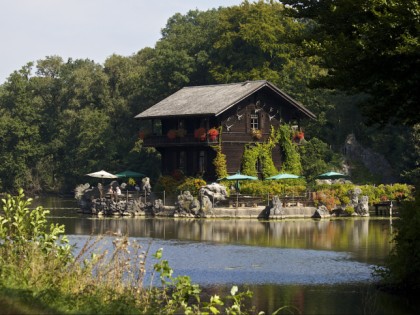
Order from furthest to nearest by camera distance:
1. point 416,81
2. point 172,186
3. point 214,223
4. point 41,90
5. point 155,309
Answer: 1. point 41,90
2. point 172,186
3. point 214,223
4. point 416,81
5. point 155,309

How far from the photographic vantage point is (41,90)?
4454 inches

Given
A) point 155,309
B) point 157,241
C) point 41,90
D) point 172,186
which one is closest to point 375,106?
point 155,309

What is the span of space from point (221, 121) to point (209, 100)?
2.23 metres

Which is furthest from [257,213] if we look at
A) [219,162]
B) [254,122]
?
[254,122]

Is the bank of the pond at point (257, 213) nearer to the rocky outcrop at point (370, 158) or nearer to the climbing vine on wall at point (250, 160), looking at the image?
the climbing vine on wall at point (250, 160)

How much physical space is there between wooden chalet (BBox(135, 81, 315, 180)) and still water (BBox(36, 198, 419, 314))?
12793mm

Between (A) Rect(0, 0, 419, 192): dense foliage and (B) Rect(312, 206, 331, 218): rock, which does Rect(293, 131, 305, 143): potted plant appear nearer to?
(A) Rect(0, 0, 419, 192): dense foliage

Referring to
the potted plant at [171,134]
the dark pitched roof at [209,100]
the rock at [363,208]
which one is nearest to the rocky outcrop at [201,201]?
the dark pitched roof at [209,100]

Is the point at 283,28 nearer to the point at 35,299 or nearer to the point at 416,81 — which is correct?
the point at 416,81

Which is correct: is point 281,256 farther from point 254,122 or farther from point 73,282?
point 254,122

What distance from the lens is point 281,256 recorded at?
36562 millimetres

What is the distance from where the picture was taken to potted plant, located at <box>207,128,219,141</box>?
72312 mm

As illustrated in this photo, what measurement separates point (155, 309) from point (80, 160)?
83.6 m

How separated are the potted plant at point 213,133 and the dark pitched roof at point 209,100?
158cm
